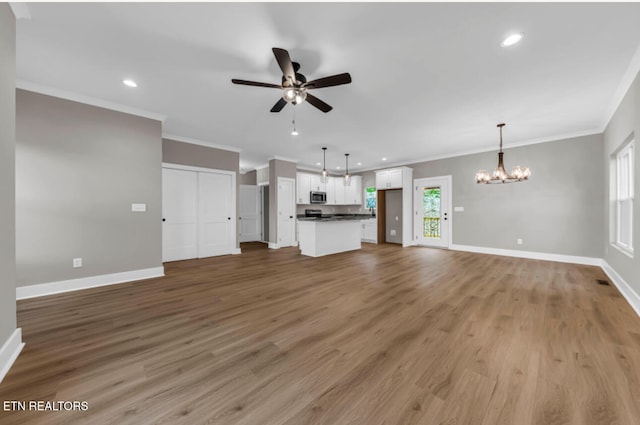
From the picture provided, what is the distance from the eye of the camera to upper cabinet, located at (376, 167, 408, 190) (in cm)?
740

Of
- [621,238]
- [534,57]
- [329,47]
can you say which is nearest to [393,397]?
[329,47]

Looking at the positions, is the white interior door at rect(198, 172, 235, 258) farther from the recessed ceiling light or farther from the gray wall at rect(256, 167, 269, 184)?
the recessed ceiling light

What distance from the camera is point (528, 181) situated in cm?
548

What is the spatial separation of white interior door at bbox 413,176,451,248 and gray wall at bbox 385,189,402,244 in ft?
2.29

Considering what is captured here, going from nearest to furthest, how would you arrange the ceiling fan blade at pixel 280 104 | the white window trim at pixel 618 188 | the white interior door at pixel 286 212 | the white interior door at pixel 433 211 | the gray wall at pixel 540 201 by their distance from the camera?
the ceiling fan blade at pixel 280 104, the white window trim at pixel 618 188, the gray wall at pixel 540 201, the white interior door at pixel 433 211, the white interior door at pixel 286 212

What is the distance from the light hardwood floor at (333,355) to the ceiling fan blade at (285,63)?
2.53 metres

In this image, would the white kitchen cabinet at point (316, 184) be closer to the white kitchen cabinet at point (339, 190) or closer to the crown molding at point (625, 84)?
the white kitchen cabinet at point (339, 190)

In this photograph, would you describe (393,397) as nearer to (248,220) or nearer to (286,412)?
(286,412)

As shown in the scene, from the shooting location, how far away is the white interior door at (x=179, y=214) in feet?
17.1

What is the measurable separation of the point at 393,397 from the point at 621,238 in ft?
16.8

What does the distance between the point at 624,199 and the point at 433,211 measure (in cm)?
373

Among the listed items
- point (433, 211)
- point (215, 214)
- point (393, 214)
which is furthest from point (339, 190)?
point (215, 214)

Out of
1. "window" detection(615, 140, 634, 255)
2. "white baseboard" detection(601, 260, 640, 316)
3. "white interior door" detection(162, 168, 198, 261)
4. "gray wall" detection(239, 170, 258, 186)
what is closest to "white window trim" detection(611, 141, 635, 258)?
"window" detection(615, 140, 634, 255)

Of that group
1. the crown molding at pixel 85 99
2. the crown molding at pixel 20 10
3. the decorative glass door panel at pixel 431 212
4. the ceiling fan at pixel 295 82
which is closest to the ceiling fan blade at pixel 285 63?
the ceiling fan at pixel 295 82
